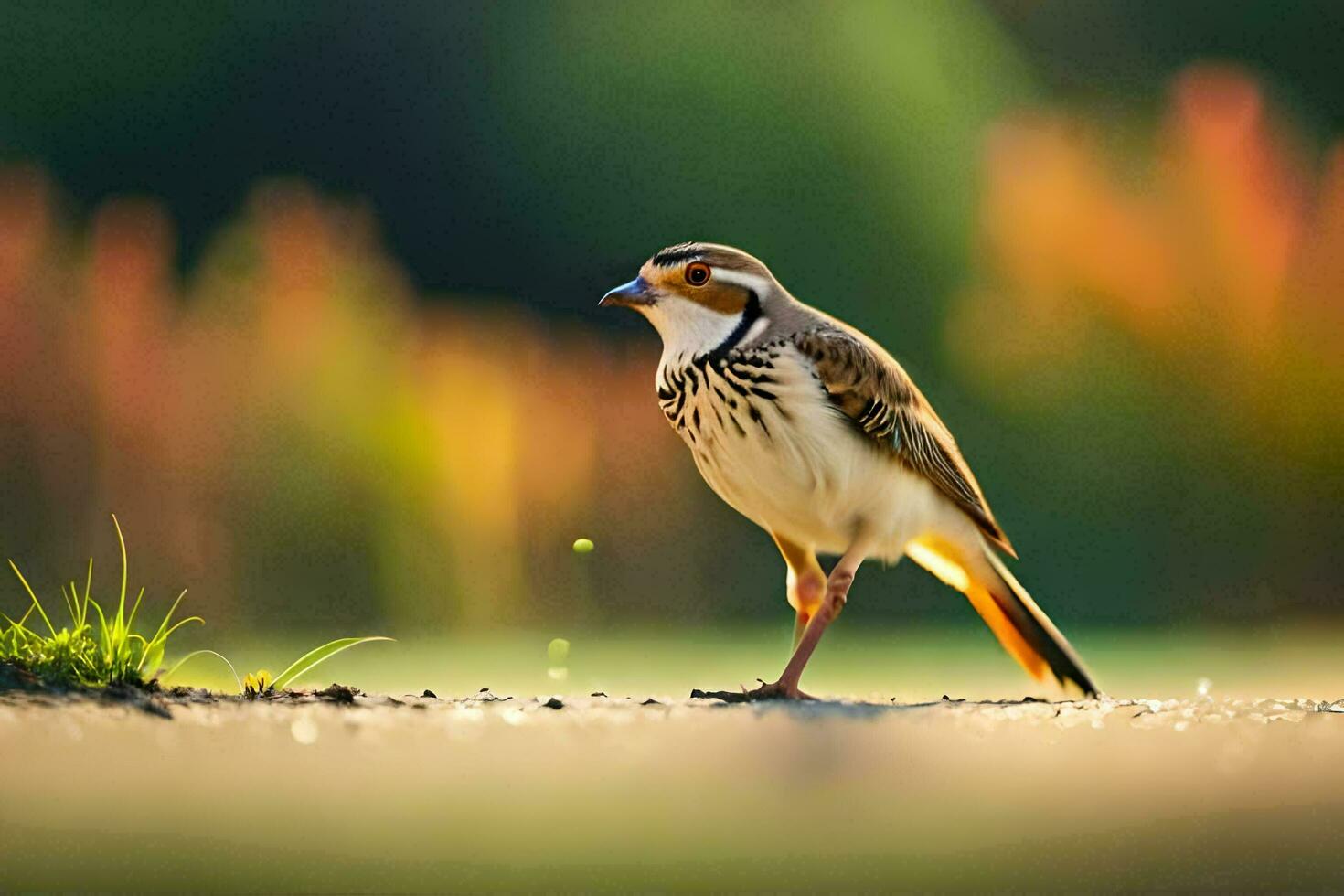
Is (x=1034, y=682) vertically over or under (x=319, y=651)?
over

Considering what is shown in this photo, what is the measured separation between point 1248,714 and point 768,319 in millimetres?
2107

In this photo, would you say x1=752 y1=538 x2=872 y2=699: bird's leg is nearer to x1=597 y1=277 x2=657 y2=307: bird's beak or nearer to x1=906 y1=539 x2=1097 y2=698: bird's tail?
x1=906 y1=539 x2=1097 y2=698: bird's tail

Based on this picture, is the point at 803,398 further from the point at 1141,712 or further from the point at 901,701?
the point at 1141,712

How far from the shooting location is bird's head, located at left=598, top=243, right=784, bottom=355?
5164 millimetres

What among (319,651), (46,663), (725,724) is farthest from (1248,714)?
(46,663)

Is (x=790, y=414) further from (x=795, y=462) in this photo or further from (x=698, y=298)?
(x=698, y=298)

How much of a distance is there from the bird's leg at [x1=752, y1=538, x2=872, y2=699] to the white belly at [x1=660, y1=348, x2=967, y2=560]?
0.29 feet

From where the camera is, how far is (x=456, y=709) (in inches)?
181

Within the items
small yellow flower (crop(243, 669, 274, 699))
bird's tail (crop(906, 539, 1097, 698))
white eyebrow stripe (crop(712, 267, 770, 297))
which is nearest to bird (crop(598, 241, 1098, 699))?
white eyebrow stripe (crop(712, 267, 770, 297))

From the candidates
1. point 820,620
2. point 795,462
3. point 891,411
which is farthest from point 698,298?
point 820,620

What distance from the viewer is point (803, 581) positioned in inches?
227

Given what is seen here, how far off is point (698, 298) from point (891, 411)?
33.4 inches

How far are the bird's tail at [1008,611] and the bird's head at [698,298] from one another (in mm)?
1313

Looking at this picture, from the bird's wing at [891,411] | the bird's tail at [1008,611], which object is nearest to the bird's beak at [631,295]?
the bird's wing at [891,411]
